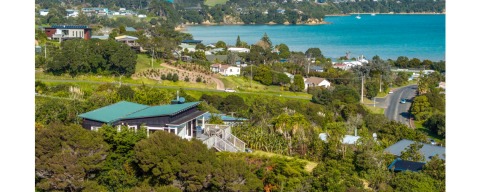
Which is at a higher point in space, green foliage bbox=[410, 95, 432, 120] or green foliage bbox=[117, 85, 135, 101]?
green foliage bbox=[117, 85, 135, 101]

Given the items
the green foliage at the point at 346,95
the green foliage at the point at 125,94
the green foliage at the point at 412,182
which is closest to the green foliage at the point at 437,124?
the green foliage at the point at 346,95

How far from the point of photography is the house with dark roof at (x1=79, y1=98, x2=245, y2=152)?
27.5 feet

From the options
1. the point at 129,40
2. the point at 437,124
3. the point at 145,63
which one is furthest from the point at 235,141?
the point at 129,40

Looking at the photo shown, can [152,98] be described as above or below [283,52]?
below

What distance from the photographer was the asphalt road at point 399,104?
59.0ft

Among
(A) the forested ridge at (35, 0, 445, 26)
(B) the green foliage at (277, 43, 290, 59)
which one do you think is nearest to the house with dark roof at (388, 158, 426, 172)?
(B) the green foliage at (277, 43, 290, 59)

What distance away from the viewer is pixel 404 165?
825 centimetres

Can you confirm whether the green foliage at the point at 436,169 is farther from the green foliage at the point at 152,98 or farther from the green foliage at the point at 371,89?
the green foliage at the point at 371,89

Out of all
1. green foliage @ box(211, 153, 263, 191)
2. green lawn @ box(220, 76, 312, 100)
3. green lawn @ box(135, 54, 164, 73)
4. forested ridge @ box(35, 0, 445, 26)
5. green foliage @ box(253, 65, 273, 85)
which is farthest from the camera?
forested ridge @ box(35, 0, 445, 26)

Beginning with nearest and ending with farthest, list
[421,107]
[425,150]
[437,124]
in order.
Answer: [425,150] → [437,124] → [421,107]

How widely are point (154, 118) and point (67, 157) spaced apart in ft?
4.89

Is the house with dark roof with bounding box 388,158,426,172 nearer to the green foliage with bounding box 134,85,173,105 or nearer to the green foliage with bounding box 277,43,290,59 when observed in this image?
the green foliage with bounding box 134,85,173,105

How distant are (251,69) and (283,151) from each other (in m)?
13.0

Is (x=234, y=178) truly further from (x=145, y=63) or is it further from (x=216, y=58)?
(x=216, y=58)
